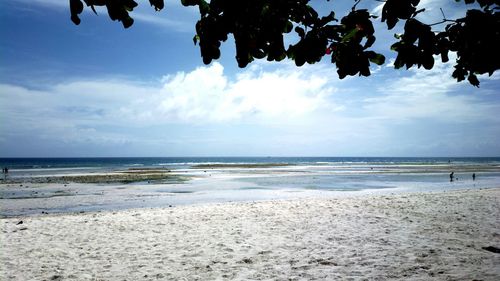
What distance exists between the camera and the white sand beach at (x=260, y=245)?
685cm

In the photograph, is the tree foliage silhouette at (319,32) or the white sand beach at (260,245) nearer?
the tree foliage silhouette at (319,32)

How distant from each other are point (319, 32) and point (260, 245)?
7067 millimetres

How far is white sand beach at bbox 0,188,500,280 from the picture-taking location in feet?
22.5

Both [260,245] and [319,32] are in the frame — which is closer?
[319,32]

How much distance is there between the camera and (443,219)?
11.6m

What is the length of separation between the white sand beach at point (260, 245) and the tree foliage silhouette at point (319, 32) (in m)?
4.95

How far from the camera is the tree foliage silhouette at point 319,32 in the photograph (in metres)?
2.65

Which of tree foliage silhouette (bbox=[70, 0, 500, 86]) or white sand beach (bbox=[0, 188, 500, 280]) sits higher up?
tree foliage silhouette (bbox=[70, 0, 500, 86])

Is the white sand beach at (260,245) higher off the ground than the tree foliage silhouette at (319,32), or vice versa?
the tree foliage silhouette at (319,32)

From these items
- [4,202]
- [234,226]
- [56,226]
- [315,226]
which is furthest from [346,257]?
[4,202]

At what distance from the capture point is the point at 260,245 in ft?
28.7

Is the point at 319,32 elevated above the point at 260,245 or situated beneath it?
elevated above

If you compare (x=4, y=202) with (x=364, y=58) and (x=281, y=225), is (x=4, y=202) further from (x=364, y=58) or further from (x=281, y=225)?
(x=364, y=58)

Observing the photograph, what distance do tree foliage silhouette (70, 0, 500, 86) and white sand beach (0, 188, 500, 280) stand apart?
16.2 feet
